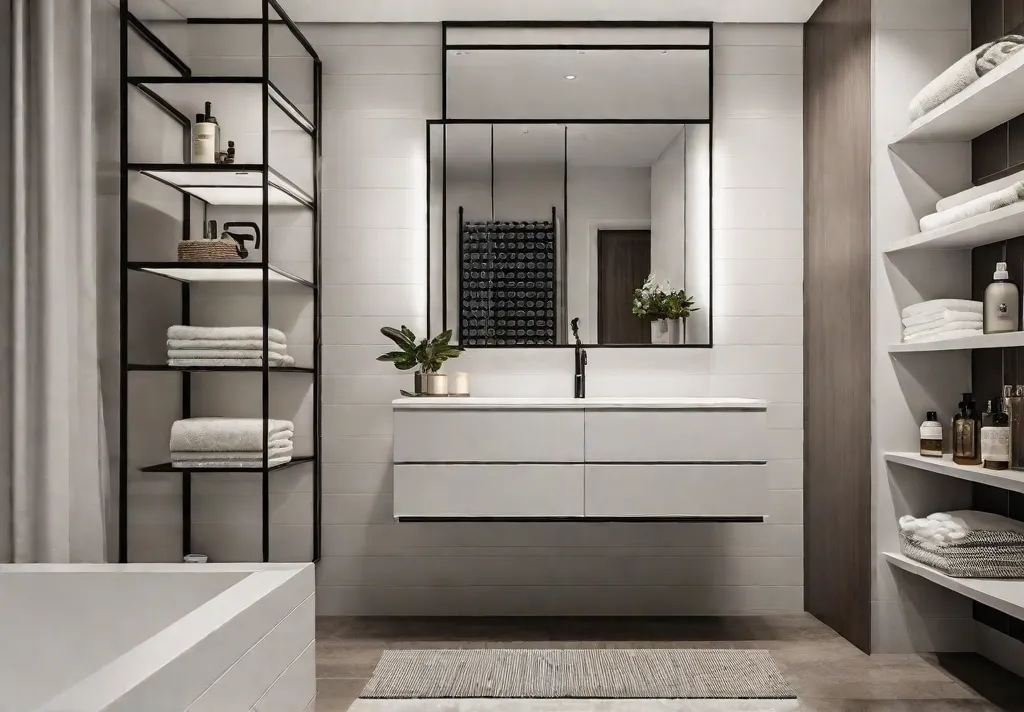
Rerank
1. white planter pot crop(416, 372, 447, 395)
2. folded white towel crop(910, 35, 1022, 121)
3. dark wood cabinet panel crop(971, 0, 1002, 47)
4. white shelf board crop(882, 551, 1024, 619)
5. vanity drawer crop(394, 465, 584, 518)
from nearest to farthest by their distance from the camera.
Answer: white shelf board crop(882, 551, 1024, 619), folded white towel crop(910, 35, 1022, 121), dark wood cabinet panel crop(971, 0, 1002, 47), vanity drawer crop(394, 465, 584, 518), white planter pot crop(416, 372, 447, 395)

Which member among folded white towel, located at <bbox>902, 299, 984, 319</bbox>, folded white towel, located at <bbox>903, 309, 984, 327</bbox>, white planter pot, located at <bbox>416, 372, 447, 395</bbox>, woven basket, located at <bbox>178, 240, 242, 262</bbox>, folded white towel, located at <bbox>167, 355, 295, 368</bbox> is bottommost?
white planter pot, located at <bbox>416, 372, 447, 395</bbox>

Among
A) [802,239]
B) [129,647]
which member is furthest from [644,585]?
[129,647]

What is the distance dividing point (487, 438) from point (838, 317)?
1431 millimetres

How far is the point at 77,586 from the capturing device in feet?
6.60

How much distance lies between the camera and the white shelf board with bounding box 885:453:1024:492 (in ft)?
7.45

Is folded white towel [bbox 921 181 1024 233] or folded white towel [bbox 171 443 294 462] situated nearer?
folded white towel [bbox 921 181 1024 233]

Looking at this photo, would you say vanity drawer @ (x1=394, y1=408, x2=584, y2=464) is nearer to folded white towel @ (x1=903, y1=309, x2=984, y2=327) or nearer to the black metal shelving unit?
the black metal shelving unit

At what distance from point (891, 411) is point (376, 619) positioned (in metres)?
2.19

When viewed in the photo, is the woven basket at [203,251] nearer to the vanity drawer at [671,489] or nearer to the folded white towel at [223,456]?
the folded white towel at [223,456]

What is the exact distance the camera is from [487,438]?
295cm

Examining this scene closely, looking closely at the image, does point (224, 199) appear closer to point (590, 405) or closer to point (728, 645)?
point (590, 405)

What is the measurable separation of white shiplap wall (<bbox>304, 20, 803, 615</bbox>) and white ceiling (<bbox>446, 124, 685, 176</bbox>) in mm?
205

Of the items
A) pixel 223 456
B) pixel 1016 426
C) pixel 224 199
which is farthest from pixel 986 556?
pixel 224 199

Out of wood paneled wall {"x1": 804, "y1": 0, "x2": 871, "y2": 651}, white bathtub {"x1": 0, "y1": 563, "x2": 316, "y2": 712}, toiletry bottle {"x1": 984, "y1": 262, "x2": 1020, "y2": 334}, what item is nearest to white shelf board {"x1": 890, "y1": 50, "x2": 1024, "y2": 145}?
wood paneled wall {"x1": 804, "y1": 0, "x2": 871, "y2": 651}
